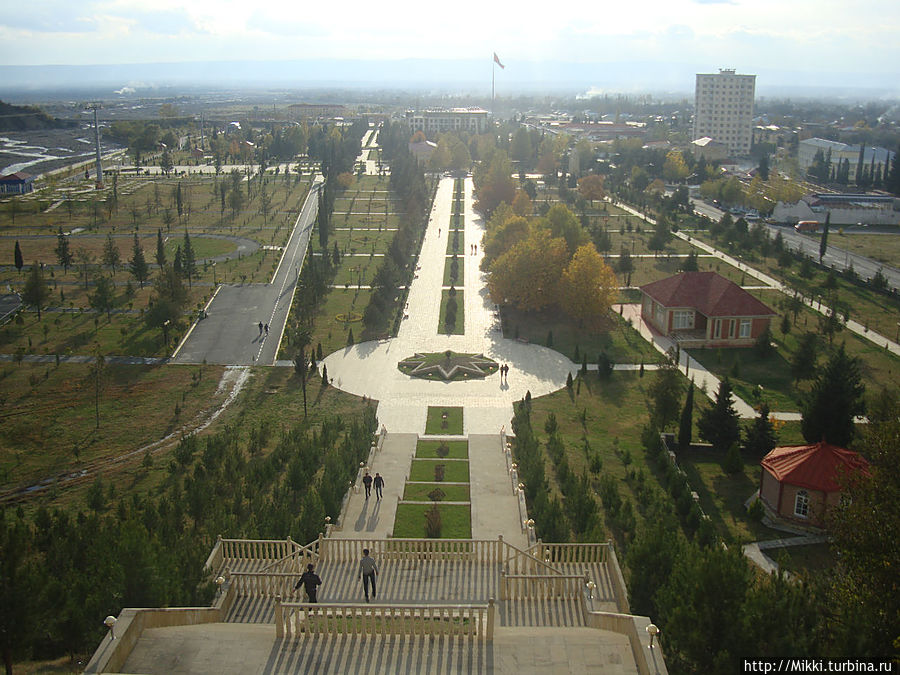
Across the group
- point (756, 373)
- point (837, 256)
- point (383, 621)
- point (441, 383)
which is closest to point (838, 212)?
point (837, 256)

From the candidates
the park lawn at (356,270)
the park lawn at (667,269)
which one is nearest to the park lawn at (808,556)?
the park lawn at (667,269)

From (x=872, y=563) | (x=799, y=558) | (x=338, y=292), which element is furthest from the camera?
(x=338, y=292)

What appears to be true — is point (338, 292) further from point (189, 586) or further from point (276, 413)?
point (189, 586)

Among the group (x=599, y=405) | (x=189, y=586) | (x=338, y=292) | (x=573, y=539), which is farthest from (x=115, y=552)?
(x=338, y=292)

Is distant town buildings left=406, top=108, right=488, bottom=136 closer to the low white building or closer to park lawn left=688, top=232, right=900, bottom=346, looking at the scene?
the low white building

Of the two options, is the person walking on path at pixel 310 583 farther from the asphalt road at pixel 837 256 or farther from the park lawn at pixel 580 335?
the asphalt road at pixel 837 256

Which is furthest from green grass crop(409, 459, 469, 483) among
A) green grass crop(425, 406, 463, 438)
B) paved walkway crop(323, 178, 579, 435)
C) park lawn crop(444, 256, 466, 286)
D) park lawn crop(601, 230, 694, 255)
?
park lawn crop(601, 230, 694, 255)
